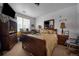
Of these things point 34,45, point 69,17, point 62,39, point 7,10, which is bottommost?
point 34,45

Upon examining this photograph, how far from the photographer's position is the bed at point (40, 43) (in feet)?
5.11

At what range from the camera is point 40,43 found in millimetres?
1594

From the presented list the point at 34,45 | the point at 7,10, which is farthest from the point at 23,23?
the point at 34,45

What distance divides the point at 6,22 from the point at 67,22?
4.42ft

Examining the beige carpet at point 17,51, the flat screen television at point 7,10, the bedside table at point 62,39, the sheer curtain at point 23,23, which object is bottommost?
the beige carpet at point 17,51

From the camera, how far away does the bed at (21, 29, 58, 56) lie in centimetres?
156

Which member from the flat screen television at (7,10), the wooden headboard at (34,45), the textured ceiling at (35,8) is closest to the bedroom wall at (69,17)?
the textured ceiling at (35,8)

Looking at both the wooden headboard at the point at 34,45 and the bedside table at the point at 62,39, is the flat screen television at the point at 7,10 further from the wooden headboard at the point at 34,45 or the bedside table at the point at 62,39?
the bedside table at the point at 62,39

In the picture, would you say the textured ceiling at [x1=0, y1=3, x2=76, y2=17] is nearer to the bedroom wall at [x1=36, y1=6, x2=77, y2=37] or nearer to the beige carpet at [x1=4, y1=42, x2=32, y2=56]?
the bedroom wall at [x1=36, y1=6, x2=77, y2=37]

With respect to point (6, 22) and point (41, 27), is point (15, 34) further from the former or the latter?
point (41, 27)

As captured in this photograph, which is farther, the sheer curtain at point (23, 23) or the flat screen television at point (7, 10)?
the sheer curtain at point (23, 23)

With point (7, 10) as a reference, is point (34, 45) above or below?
below

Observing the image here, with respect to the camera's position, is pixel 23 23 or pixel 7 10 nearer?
pixel 7 10

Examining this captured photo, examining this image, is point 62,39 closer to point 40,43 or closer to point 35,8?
point 40,43
